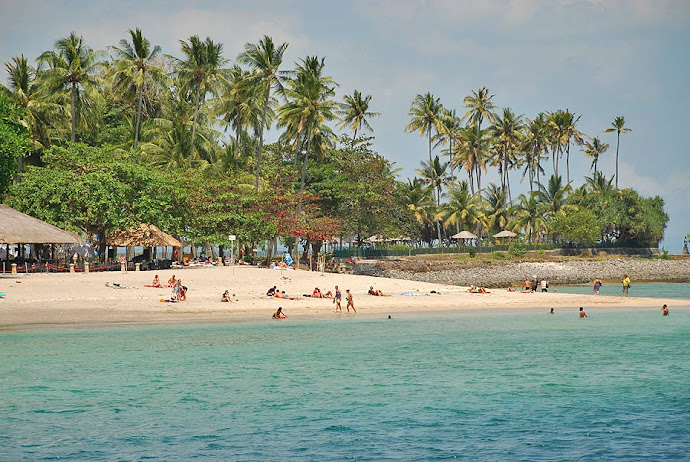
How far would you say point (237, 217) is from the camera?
2104 inches

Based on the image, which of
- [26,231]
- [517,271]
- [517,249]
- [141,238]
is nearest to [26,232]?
[26,231]

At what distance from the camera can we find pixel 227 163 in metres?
68.1

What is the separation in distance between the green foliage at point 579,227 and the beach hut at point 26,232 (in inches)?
2286

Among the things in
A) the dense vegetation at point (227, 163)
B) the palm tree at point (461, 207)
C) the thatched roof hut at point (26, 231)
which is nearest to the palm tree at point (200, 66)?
the dense vegetation at point (227, 163)

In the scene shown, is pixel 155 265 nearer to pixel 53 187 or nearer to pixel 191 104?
pixel 53 187

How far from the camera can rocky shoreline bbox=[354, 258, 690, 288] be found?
69.4 meters

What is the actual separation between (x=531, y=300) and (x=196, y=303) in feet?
62.5

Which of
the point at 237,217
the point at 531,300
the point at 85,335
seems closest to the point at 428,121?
the point at 237,217

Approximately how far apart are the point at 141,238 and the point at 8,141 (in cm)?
972

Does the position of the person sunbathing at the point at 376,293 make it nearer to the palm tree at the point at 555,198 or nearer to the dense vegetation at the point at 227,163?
the dense vegetation at the point at 227,163

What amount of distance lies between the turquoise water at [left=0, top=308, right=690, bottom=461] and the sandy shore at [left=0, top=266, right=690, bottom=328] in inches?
137

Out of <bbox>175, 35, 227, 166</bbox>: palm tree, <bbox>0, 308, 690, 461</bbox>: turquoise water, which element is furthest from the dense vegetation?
<bbox>0, 308, 690, 461</bbox>: turquoise water

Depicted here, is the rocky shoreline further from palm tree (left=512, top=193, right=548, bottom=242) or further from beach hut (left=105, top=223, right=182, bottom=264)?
beach hut (left=105, top=223, right=182, bottom=264)

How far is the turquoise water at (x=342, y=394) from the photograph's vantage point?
45.7ft
